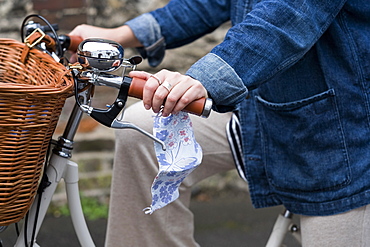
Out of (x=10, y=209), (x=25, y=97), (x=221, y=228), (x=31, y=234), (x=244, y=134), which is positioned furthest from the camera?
(x=221, y=228)

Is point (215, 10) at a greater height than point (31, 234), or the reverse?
point (215, 10)

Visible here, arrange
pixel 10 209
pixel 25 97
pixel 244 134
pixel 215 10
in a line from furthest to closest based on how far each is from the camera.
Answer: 1. pixel 215 10
2. pixel 244 134
3. pixel 10 209
4. pixel 25 97

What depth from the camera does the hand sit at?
1.22m

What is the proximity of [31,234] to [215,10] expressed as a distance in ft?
3.33

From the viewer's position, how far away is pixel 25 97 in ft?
4.01

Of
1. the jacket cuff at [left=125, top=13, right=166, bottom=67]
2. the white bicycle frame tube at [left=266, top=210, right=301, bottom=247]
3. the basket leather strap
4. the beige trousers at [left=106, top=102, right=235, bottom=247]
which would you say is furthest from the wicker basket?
the white bicycle frame tube at [left=266, top=210, right=301, bottom=247]

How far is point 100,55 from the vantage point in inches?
49.3

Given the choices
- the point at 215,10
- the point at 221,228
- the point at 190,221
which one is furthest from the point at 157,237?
the point at 221,228

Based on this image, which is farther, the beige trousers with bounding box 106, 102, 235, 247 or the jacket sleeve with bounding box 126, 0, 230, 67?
the jacket sleeve with bounding box 126, 0, 230, 67

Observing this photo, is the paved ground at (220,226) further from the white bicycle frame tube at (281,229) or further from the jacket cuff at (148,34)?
the jacket cuff at (148,34)

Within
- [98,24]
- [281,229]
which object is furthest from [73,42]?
[98,24]

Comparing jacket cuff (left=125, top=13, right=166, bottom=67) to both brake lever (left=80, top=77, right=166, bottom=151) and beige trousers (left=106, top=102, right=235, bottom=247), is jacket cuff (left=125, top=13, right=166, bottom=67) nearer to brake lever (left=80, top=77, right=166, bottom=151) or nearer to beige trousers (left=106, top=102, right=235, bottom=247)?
beige trousers (left=106, top=102, right=235, bottom=247)

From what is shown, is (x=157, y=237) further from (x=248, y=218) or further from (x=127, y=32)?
(x=248, y=218)

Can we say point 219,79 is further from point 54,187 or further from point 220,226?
point 220,226
